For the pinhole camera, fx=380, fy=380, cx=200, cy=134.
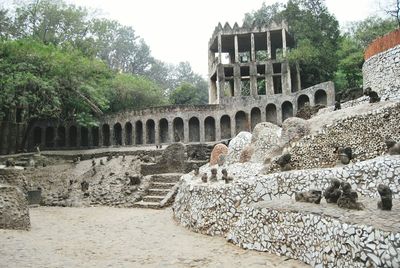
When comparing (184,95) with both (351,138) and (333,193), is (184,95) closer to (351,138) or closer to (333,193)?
(351,138)

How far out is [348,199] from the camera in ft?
28.4

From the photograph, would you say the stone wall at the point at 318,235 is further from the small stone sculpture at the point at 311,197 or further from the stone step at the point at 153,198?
the stone step at the point at 153,198

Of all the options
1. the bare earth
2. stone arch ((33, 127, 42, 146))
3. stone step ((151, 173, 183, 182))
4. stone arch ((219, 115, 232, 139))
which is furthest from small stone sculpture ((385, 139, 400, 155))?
stone arch ((33, 127, 42, 146))

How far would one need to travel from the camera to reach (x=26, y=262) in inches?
361

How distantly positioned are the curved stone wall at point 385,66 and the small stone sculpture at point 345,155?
20.0ft

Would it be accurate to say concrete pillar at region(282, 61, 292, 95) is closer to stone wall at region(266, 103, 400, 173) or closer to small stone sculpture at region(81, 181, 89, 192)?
small stone sculpture at region(81, 181, 89, 192)

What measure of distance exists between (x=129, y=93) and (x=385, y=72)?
30428 millimetres

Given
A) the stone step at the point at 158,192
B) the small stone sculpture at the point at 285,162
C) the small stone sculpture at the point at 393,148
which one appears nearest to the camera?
the small stone sculpture at the point at 393,148

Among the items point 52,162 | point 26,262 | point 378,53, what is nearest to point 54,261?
point 26,262

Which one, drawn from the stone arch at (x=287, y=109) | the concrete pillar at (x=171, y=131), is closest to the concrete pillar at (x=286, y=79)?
the stone arch at (x=287, y=109)

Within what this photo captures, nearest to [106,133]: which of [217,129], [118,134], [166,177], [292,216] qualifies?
[118,134]

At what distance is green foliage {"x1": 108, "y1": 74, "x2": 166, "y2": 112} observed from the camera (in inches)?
1681

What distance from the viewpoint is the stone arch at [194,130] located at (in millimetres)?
36344

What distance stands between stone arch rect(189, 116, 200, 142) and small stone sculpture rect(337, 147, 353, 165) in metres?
24.0
